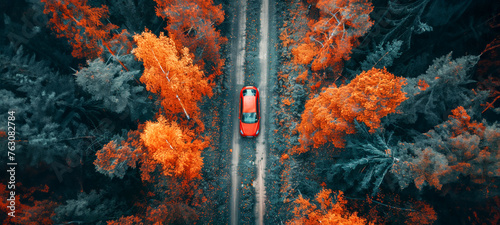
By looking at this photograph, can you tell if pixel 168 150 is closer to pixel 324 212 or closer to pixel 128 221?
pixel 128 221

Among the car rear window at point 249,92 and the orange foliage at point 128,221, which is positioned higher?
the car rear window at point 249,92

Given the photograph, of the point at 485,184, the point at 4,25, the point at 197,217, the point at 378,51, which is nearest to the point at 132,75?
the point at 4,25

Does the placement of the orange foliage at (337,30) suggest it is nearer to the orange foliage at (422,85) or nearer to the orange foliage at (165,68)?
the orange foliage at (422,85)

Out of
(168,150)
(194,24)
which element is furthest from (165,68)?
(168,150)

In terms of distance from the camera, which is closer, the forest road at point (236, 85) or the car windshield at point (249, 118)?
the forest road at point (236, 85)

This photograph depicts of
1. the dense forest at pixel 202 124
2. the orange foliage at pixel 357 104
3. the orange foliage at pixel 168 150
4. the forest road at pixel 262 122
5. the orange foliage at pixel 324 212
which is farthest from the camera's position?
the forest road at pixel 262 122

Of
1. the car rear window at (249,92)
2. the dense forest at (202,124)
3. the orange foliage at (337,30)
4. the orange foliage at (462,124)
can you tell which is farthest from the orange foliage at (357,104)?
the car rear window at (249,92)

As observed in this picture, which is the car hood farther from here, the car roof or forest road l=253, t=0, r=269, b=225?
the car roof
